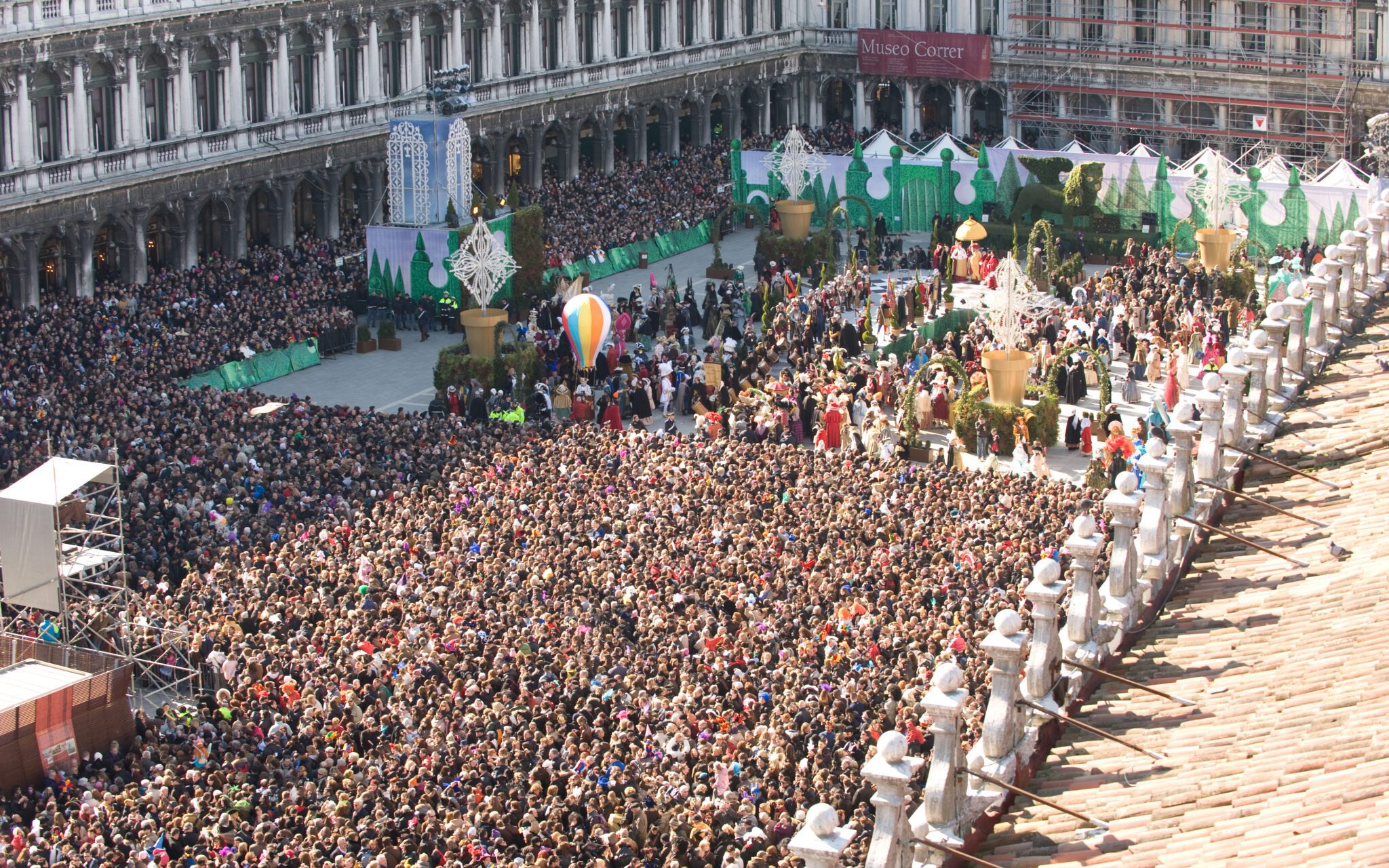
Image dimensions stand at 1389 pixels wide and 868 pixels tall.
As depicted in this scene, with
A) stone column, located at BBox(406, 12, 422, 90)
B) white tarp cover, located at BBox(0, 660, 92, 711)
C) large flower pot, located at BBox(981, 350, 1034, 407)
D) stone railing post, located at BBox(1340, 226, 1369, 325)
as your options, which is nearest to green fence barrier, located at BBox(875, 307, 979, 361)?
large flower pot, located at BBox(981, 350, 1034, 407)

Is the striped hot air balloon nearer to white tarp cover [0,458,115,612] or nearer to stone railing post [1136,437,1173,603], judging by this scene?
white tarp cover [0,458,115,612]

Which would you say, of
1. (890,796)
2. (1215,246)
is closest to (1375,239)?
(890,796)

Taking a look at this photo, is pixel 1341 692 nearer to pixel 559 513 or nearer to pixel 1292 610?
pixel 1292 610

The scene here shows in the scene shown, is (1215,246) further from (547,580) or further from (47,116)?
(547,580)

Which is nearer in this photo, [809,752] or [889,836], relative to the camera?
[889,836]

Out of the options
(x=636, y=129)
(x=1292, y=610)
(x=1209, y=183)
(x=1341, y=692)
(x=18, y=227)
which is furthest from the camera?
(x=636, y=129)

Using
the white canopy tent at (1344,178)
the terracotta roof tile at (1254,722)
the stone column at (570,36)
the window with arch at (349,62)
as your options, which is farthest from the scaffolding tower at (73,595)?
the stone column at (570,36)

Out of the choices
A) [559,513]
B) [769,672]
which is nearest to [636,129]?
[559,513]
